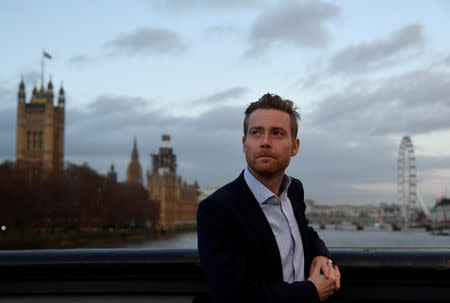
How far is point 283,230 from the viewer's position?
6.01ft

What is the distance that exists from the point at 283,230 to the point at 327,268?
→ 7.8 inches

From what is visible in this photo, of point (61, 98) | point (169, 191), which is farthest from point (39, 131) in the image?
point (169, 191)

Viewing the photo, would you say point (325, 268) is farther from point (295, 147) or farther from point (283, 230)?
point (295, 147)

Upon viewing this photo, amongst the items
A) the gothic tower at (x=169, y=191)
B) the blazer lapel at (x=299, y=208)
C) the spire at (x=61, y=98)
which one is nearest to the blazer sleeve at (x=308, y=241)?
the blazer lapel at (x=299, y=208)

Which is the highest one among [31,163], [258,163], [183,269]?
[31,163]

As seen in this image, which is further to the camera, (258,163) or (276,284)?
(258,163)

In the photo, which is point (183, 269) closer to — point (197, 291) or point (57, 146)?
point (197, 291)

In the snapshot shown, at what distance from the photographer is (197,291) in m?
2.15

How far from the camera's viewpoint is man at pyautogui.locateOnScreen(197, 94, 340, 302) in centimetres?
166

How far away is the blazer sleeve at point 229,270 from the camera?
1.65 meters

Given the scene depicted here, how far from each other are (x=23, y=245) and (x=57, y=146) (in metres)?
40.6

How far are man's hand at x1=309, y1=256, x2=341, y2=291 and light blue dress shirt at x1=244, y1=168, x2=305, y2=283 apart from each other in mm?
43

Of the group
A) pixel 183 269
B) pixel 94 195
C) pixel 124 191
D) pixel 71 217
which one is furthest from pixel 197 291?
pixel 124 191

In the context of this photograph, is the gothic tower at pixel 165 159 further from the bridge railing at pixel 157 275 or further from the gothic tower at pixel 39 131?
the bridge railing at pixel 157 275
